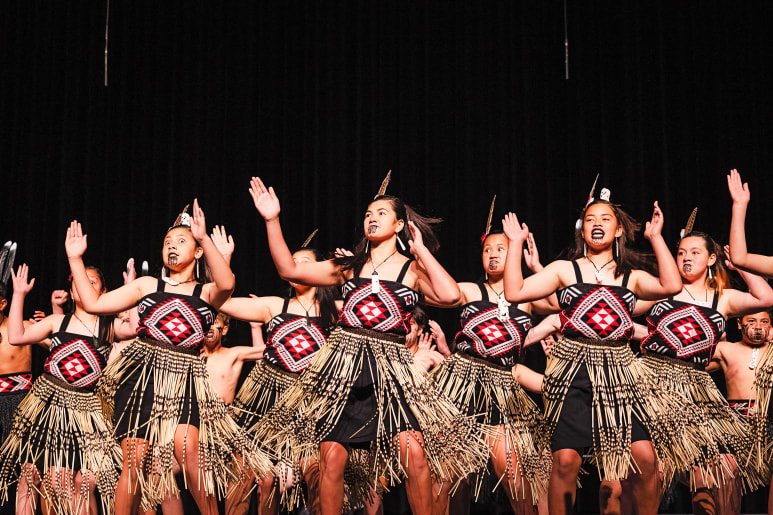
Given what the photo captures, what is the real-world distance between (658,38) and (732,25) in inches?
21.5

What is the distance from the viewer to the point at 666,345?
4.21 metres

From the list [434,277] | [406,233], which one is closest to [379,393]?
[434,277]

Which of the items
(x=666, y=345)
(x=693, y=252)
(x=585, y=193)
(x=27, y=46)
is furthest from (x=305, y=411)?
(x=27, y=46)

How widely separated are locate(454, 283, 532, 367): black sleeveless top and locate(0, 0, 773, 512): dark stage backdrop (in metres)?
1.66

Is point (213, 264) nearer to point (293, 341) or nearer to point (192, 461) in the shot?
point (192, 461)

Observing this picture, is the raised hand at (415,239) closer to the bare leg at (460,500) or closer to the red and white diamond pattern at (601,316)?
the red and white diamond pattern at (601,316)

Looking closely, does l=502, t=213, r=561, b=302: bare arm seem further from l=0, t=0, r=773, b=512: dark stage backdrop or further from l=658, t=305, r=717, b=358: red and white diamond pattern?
l=0, t=0, r=773, b=512: dark stage backdrop

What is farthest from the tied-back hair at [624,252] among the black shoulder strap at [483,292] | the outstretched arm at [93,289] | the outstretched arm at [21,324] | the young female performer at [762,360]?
the outstretched arm at [21,324]

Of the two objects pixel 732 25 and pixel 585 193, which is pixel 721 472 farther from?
pixel 732 25

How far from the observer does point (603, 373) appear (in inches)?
140

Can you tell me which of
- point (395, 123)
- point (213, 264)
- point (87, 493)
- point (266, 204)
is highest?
point (395, 123)

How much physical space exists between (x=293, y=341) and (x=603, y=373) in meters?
1.76

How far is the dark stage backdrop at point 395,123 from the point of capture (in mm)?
6039

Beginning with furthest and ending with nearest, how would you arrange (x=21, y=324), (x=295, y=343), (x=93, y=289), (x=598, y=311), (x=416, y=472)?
(x=21, y=324)
(x=295, y=343)
(x=93, y=289)
(x=598, y=311)
(x=416, y=472)
